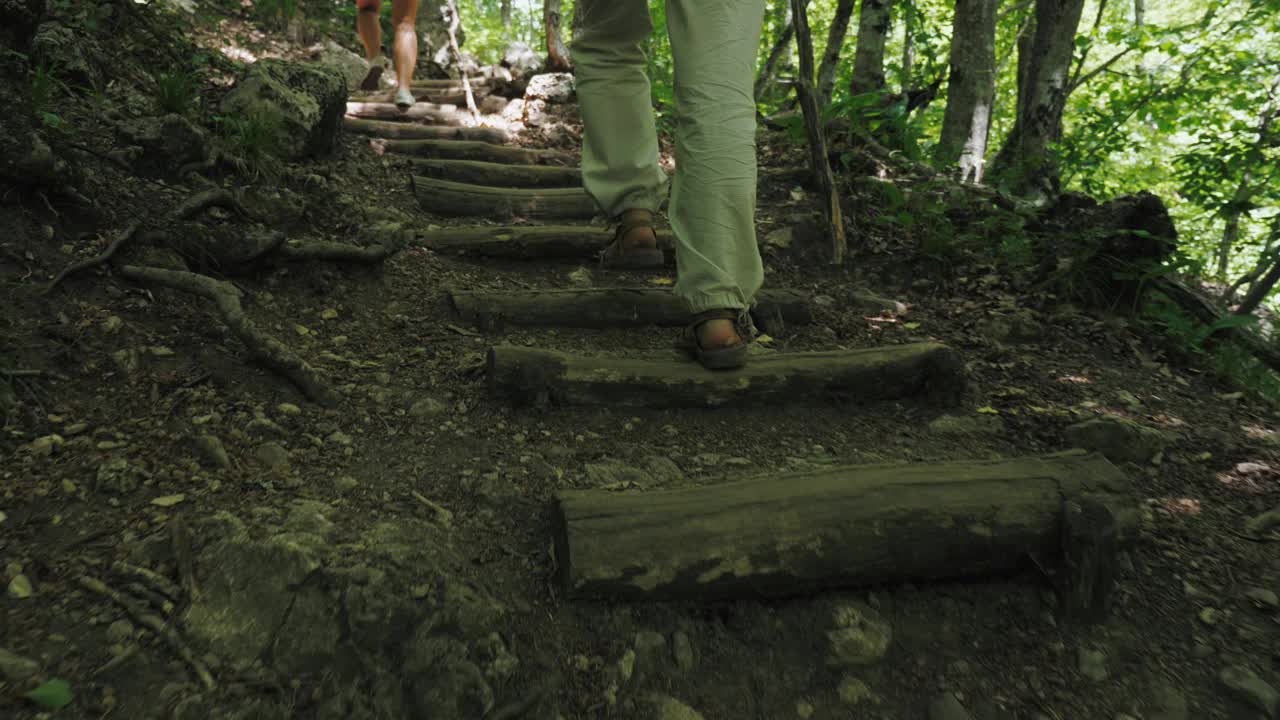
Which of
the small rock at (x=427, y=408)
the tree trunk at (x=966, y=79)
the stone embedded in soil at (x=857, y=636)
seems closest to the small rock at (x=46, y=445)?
the small rock at (x=427, y=408)

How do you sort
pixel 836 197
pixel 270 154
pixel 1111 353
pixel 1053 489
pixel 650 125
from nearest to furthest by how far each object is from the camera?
pixel 1053 489, pixel 650 125, pixel 1111 353, pixel 270 154, pixel 836 197

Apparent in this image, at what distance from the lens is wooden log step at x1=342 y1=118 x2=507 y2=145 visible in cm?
553

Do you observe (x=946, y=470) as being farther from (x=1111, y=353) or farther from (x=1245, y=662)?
(x=1111, y=353)

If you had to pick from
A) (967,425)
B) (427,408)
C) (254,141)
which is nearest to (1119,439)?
(967,425)

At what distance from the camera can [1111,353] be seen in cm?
316

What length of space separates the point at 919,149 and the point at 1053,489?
13.4 feet

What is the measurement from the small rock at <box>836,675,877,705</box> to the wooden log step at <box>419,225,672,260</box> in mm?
2710

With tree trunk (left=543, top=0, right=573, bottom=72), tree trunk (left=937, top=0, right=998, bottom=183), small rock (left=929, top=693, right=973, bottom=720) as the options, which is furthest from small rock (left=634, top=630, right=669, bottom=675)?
tree trunk (left=543, top=0, right=573, bottom=72)

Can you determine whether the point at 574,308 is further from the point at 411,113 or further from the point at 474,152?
the point at 411,113

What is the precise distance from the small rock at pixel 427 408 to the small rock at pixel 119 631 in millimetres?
1066

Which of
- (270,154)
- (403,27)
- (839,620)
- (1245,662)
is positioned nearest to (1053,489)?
(1245,662)

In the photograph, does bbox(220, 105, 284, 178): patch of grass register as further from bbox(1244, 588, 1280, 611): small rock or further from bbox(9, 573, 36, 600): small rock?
bbox(1244, 588, 1280, 611): small rock

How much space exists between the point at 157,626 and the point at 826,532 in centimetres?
143

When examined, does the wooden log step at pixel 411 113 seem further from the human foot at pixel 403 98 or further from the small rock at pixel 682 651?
the small rock at pixel 682 651
